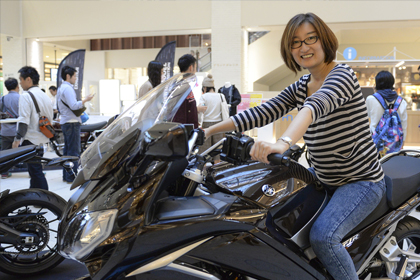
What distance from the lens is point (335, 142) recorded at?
1.60 metres

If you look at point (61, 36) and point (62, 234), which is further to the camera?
point (61, 36)

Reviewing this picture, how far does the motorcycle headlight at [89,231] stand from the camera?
1207 mm

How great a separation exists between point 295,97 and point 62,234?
1239 millimetres

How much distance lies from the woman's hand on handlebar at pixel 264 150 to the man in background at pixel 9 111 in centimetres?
582

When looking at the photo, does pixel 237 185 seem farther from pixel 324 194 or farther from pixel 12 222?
pixel 12 222

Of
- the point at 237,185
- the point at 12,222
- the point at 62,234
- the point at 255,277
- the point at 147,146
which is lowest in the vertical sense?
the point at 12,222

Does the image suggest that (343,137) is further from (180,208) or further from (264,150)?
A: (180,208)

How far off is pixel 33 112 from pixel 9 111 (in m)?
1.83

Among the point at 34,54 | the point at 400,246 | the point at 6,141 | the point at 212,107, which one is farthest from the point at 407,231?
the point at 34,54

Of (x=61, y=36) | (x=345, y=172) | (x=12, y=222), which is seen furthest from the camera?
(x=61, y=36)

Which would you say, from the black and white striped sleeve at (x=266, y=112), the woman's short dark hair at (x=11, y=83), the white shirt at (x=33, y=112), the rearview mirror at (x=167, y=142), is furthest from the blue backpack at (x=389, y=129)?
the woman's short dark hair at (x=11, y=83)

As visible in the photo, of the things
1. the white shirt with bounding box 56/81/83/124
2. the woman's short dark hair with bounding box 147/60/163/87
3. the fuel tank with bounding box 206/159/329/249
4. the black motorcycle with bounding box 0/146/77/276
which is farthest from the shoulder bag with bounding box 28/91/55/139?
the fuel tank with bounding box 206/159/329/249

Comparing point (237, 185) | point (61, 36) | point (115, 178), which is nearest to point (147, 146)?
point (115, 178)

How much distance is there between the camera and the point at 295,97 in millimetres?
1901
